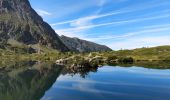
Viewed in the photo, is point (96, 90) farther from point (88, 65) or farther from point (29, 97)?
point (88, 65)

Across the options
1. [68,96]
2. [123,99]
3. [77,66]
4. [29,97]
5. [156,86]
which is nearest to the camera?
[123,99]

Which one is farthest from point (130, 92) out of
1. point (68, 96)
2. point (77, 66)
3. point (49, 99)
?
point (77, 66)

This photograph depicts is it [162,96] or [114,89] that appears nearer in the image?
[162,96]

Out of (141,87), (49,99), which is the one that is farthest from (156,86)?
(49,99)

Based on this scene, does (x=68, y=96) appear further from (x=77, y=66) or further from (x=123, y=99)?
(x=77, y=66)

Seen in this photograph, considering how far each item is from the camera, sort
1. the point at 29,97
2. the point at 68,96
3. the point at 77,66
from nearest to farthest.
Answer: the point at 68,96 → the point at 29,97 → the point at 77,66

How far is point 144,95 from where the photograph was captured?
68.8m

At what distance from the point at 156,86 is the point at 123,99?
22602mm

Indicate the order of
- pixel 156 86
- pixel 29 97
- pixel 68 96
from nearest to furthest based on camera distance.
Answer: pixel 68 96 < pixel 29 97 < pixel 156 86

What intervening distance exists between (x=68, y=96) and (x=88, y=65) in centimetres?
8509

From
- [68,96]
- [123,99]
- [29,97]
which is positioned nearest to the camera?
[123,99]

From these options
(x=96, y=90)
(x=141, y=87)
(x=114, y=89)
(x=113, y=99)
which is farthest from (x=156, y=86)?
(x=113, y=99)

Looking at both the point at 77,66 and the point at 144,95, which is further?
the point at 77,66

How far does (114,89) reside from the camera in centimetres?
8006
